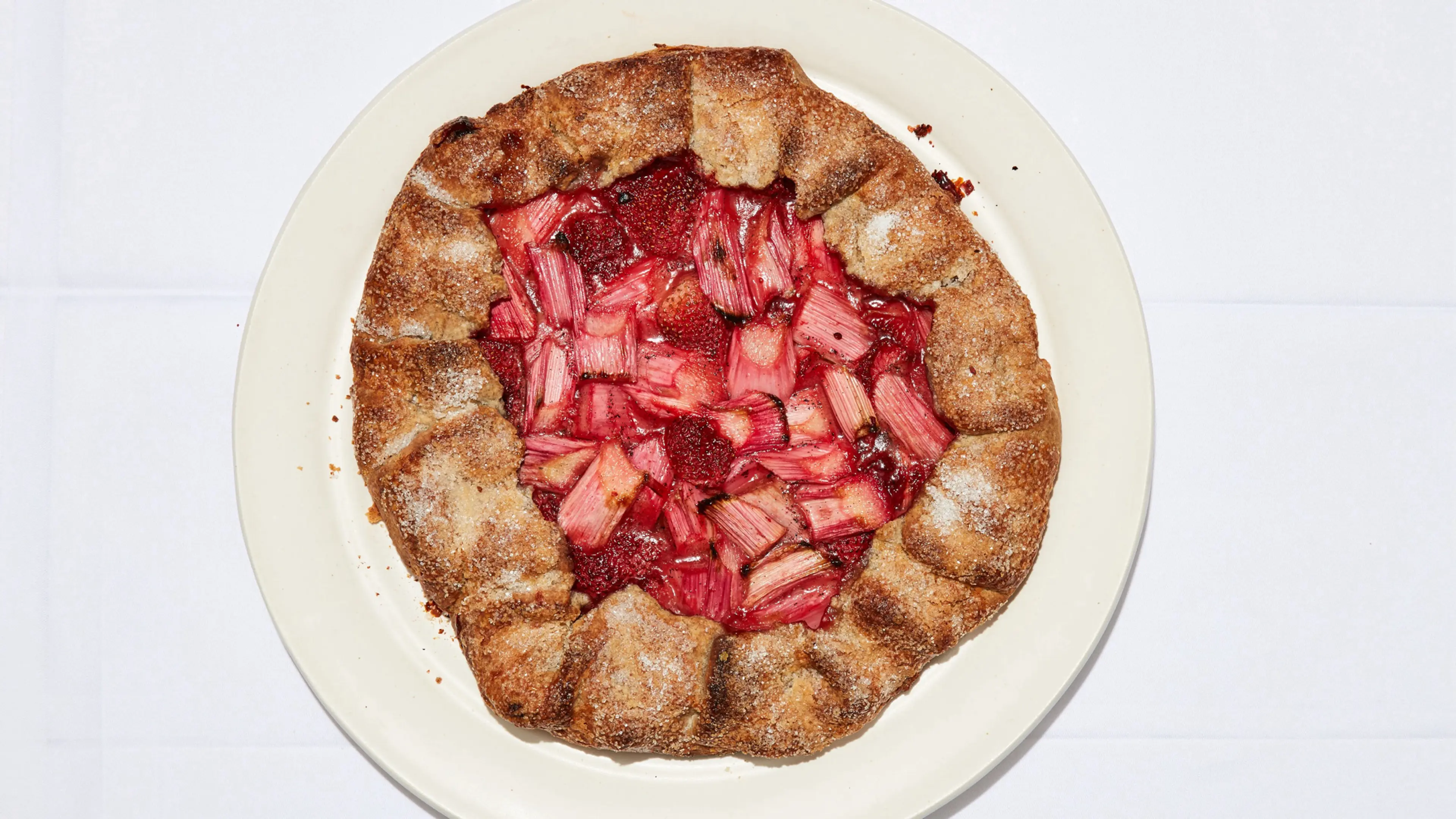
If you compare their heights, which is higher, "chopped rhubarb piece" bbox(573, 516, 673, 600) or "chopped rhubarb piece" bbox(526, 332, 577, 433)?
"chopped rhubarb piece" bbox(526, 332, 577, 433)

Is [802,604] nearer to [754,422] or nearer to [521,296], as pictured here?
[754,422]

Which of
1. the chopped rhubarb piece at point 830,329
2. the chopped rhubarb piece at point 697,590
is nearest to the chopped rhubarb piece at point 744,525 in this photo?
the chopped rhubarb piece at point 697,590

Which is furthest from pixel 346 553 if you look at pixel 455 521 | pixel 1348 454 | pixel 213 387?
pixel 1348 454

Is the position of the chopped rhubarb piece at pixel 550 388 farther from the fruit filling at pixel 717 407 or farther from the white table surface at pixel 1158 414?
the white table surface at pixel 1158 414

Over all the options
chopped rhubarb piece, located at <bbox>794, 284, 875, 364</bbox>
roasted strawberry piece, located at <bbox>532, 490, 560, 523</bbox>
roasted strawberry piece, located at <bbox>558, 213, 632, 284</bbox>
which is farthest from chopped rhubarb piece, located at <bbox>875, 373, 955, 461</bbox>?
roasted strawberry piece, located at <bbox>532, 490, 560, 523</bbox>

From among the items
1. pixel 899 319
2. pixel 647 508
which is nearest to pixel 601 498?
pixel 647 508

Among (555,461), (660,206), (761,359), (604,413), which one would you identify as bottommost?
(555,461)

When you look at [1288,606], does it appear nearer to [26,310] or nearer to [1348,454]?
[1348,454]

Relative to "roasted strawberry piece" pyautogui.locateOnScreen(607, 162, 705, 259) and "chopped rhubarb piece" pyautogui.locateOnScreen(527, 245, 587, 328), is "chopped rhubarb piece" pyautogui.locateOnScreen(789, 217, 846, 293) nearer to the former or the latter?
"roasted strawberry piece" pyautogui.locateOnScreen(607, 162, 705, 259)
